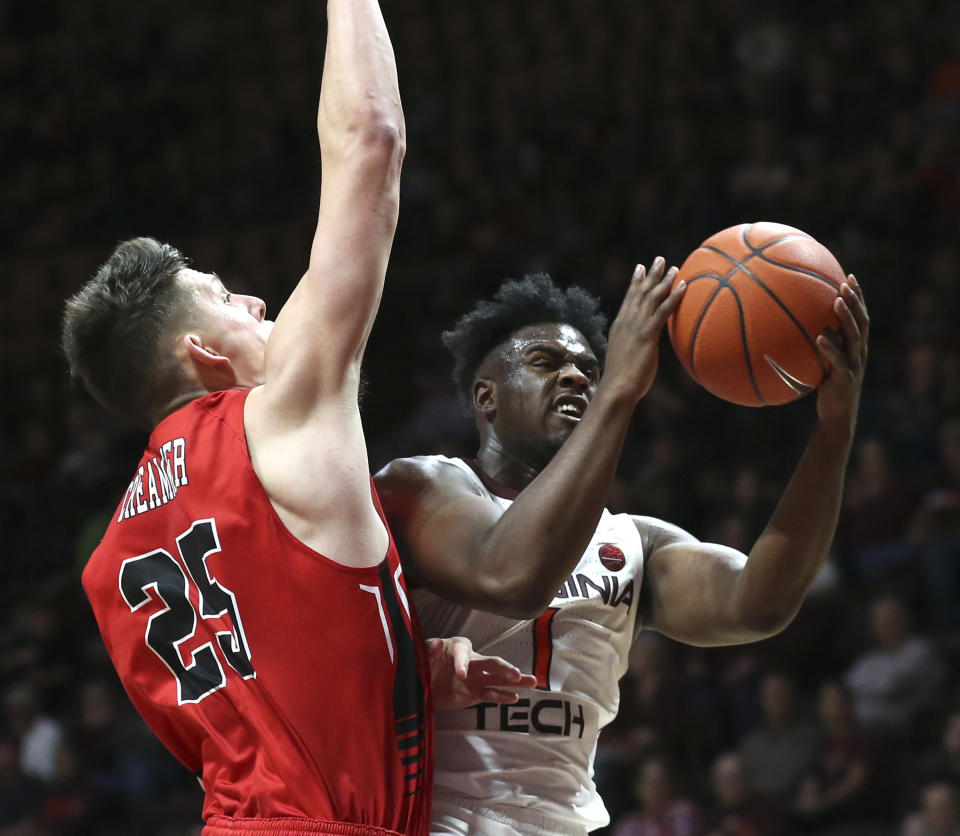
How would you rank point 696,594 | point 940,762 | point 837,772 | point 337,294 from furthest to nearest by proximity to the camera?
point 837,772, point 940,762, point 696,594, point 337,294

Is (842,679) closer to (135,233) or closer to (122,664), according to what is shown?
(122,664)

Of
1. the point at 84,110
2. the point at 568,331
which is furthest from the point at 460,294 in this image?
the point at 568,331

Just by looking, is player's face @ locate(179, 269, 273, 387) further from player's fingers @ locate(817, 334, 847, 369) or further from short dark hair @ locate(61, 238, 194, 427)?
player's fingers @ locate(817, 334, 847, 369)

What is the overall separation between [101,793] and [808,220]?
623 cm

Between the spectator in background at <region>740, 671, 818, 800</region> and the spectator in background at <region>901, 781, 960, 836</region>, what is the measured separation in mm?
828

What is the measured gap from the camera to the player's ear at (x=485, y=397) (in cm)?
359

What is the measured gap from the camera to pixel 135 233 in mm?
13305

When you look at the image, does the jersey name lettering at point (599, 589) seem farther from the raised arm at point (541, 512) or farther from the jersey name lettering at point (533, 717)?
the raised arm at point (541, 512)

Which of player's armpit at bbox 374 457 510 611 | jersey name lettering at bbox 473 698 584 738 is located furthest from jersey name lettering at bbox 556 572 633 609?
player's armpit at bbox 374 457 510 611

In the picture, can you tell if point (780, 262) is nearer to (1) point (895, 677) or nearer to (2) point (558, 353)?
(2) point (558, 353)

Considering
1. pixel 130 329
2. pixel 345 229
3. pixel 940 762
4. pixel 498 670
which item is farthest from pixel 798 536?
pixel 940 762

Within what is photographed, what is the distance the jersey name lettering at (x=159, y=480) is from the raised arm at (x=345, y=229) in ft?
0.94

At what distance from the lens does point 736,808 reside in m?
6.86

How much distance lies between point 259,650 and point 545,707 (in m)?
0.85
